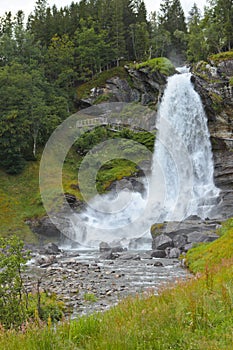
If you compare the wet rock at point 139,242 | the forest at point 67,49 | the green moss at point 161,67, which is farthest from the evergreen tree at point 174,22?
the wet rock at point 139,242

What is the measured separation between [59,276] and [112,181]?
21.8 m

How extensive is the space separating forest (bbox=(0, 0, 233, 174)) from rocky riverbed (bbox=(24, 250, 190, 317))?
22.6 meters

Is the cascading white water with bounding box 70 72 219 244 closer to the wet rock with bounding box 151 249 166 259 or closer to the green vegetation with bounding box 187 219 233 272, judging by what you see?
the wet rock with bounding box 151 249 166 259

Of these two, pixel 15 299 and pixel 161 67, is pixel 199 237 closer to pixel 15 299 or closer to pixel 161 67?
pixel 15 299

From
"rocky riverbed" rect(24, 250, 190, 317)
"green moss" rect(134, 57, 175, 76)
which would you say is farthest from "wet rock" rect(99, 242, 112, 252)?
"green moss" rect(134, 57, 175, 76)

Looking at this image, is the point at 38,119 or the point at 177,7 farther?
the point at 177,7

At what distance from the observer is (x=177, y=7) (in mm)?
83688

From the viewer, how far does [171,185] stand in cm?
3697

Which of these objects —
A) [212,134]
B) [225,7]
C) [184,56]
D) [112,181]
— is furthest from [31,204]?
[184,56]

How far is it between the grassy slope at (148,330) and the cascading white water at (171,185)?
86.0ft

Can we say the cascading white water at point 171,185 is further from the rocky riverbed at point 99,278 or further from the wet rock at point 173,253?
the rocky riverbed at point 99,278

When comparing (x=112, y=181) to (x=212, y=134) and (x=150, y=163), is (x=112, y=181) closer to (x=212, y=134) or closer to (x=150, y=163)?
(x=150, y=163)

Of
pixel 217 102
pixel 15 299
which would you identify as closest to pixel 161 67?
pixel 217 102

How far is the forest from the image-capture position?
4200 cm
